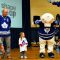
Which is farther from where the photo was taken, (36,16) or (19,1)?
(36,16)

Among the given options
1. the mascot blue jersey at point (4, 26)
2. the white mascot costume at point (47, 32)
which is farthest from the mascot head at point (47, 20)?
the mascot blue jersey at point (4, 26)

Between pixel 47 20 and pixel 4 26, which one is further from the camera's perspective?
pixel 47 20

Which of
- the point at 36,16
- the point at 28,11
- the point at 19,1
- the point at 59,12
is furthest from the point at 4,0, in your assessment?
the point at 59,12

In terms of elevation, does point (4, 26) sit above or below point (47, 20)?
below

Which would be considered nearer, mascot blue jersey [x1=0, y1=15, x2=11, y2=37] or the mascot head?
mascot blue jersey [x1=0, y1=15, x2=11, y2=37]

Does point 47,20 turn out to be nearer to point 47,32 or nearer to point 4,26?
point 47,32

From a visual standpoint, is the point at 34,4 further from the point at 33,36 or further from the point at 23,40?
the point at 23,40

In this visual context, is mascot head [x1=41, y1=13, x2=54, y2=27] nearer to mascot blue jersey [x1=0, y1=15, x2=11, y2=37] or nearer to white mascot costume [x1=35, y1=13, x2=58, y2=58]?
white mascot costume [x1=35, y1=13, x2=58, y2=58]

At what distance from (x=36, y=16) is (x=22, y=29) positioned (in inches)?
43.3

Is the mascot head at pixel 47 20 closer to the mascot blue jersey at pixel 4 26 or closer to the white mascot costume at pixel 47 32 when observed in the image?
the white mascot costume at pixel 47 32

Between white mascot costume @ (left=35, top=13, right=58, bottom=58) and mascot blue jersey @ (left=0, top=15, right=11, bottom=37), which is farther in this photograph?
white mascot costume @ (left=35, top=13, right=58, bottom=58)

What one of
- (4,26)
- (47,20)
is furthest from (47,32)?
(4,26)

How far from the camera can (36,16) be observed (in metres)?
9.75

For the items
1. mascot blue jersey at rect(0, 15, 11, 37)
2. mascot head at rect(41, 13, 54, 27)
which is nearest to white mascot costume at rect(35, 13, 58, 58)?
mascot head at rect(41, 13, 54, 27)
